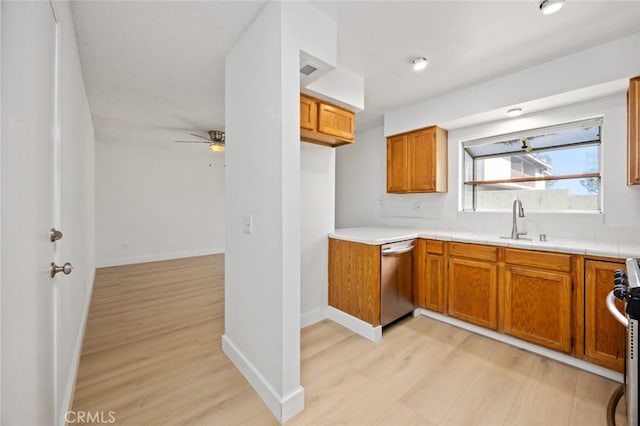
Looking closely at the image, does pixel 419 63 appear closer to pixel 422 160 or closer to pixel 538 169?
pixel 422 160

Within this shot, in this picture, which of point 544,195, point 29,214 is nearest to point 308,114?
point 29,214

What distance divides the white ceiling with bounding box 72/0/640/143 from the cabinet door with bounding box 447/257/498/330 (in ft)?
6.09

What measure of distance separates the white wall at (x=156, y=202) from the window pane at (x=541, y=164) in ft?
17.5

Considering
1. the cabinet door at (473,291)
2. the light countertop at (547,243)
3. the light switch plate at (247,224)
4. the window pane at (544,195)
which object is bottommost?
the cabinet door at (473,291)

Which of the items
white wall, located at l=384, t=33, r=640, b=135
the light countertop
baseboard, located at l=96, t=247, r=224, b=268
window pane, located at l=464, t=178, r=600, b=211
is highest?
white wall, located at l=384, t=33, r=640, b=135

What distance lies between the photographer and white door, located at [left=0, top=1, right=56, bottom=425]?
2.45 ft

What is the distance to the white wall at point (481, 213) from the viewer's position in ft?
7.53

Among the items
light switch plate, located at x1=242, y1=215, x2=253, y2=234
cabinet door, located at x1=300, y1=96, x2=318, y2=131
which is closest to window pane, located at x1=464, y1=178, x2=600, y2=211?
cabinet door, located at x1=300, y1=96, x2=318, y2=131

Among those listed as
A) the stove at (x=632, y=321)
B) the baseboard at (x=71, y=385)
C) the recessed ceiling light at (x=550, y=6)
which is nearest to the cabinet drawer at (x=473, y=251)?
the stove at (x=632, y=321)

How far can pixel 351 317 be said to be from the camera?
271 cm

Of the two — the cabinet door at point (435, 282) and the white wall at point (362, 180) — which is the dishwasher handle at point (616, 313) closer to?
the cabinet door at point (435, 282)

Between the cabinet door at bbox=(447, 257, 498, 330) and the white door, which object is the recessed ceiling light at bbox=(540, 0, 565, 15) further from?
the white door

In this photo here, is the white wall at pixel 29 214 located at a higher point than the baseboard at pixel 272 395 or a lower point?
higher

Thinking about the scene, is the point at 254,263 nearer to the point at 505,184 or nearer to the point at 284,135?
the point at 284,135
